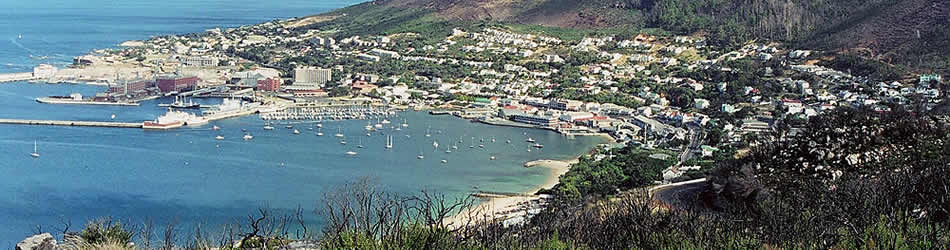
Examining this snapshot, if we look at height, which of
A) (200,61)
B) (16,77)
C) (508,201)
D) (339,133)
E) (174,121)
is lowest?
(508,201)

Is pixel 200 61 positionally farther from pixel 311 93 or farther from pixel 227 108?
pixel 227 108

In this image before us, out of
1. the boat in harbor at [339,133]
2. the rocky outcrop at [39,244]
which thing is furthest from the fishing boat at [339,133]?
the rocky outcrop at [39,244]

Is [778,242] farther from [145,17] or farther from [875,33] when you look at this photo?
[145,17]

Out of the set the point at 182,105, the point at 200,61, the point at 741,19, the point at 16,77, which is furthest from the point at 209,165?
the point at 741,19

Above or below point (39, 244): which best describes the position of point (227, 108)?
above

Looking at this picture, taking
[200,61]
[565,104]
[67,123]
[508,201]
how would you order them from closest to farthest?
1. [508,201]
2. [67,123]
3. [565,104]
4. [200,61]

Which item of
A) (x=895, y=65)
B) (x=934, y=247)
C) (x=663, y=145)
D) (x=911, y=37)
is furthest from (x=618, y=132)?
(x=934, y=247)

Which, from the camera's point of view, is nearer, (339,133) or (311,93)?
(339,133)

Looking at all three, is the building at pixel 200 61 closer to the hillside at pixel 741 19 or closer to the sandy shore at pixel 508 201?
the hillside at pixel 741 19
